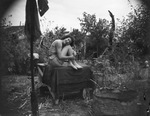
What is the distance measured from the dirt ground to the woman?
481mm

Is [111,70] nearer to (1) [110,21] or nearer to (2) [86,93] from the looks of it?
(2) [86,93]

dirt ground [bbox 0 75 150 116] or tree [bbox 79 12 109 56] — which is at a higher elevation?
tree [bbox 79 12 109 56]

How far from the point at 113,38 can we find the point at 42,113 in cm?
118

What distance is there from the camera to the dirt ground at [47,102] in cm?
221

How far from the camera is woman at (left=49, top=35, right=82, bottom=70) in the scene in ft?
8.62

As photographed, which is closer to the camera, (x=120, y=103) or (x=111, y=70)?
(x=120, y=103)

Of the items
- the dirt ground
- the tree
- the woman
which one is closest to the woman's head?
Result: the woman

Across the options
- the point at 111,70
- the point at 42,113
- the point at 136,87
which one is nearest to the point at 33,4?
the point at 42,113

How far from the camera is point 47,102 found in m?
2.66

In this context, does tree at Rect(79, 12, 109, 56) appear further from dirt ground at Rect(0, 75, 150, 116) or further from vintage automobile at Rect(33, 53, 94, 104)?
dirt ground at Rect(0, 75, 150, 116)

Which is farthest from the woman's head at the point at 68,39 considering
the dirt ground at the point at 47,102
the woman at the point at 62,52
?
the dirt ground at the point at 47,102

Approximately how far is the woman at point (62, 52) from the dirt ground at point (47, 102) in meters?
0.48

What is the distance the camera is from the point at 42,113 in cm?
231

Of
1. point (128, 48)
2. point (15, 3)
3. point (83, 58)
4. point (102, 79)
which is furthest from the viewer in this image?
point (83, 58)
